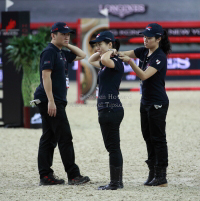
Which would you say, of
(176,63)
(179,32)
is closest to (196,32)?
(179,32)

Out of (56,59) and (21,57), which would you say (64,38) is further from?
(21,57)

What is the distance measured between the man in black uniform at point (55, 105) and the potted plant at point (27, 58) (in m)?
3.54

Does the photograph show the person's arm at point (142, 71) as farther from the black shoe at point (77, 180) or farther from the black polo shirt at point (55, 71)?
the black shoe at point (77, 180)

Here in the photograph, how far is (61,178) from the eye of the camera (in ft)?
14.2

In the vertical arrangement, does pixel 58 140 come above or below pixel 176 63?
below

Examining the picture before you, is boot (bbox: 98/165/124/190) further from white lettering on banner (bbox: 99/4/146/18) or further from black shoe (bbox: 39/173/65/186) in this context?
white lettering on banner (bbox: 99/4/146/18)

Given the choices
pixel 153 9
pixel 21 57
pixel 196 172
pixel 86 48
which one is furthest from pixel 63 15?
pixel 196 172

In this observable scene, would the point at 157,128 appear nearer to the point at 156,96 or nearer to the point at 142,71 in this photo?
the point at 156,96

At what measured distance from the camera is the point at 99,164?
497 centimetres

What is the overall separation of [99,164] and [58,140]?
119cm

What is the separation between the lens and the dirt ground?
3.48 meters

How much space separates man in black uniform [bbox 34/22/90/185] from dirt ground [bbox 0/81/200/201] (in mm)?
182

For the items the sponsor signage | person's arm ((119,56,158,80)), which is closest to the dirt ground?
person's arm ((119,56,158,80))

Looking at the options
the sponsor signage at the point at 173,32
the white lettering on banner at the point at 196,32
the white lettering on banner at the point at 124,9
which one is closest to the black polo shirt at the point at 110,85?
the sponsor signage at the point at 173,32
